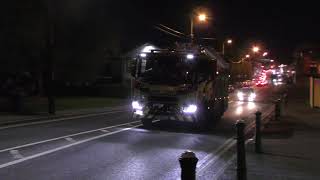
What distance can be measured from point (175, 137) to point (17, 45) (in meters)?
20.5

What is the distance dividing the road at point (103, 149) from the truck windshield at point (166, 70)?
70.7 inches

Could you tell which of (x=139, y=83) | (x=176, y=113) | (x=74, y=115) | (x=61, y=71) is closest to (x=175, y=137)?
(x=176, y=113)

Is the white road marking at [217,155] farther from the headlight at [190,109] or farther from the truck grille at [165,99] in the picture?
the truck grille at [165,99]

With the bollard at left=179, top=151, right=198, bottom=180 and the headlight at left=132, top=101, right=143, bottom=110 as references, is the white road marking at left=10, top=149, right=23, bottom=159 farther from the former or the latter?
the bollard at left=179, top=151, right=198, bottom=180

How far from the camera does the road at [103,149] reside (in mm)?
11047

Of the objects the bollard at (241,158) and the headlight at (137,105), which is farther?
the headlight at (137,105)

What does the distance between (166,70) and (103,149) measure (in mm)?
6531

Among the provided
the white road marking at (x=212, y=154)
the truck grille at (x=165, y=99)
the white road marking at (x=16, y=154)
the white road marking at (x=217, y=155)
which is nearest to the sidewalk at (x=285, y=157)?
the white road marking at (x=217, y=155)

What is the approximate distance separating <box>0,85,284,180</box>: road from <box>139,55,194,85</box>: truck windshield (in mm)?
1797

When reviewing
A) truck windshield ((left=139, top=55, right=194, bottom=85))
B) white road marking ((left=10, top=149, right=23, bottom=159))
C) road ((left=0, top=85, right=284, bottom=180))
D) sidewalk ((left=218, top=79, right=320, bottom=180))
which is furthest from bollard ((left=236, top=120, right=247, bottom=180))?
truck windshield ((left=139, top=55, right=194, bottom=85))

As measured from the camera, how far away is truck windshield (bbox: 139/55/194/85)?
20047 mm

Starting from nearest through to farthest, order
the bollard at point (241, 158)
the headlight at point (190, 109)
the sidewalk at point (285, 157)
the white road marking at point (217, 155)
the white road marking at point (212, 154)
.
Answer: the bollard at point (241, 158) → the sidewalk at point (285, 157) → the white road marking at point (217, 155) → the white road marking at point (212, 154) → the headlight at point (190, 109)

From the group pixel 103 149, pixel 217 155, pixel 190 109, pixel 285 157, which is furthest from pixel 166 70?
pixel 285 157

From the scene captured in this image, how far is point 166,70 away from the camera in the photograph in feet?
66.9
